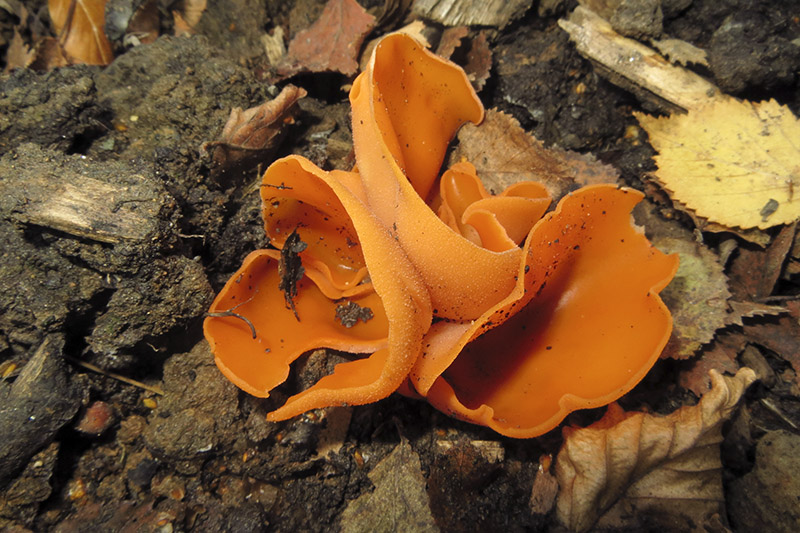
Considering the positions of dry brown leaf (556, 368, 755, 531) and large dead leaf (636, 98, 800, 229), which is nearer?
dry brown leaf (556, 368, 755, 531)

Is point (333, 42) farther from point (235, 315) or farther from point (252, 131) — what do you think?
point (235, 315)

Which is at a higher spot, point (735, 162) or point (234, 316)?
point (735, 162)

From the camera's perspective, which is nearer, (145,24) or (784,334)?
(784,334)

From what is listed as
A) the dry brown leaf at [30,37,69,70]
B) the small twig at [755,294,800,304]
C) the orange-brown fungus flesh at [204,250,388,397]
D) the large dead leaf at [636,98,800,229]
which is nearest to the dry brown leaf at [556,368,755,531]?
the small twig at [755,294,800,304]

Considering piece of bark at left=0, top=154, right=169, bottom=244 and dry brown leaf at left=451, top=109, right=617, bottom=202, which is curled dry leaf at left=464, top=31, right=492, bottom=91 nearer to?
dry brown leaf at left=451, top=109, right=617, bottom=202

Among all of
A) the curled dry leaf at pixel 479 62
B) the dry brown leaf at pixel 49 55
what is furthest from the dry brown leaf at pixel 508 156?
the dry brown leaf at pixel 49 55

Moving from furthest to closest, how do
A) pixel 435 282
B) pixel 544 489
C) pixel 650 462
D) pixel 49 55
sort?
pixel 49 55
pixel 544 489
pixel 650 462
pixel 435 282

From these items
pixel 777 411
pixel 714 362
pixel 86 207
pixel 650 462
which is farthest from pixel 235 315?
pixel 777 411
